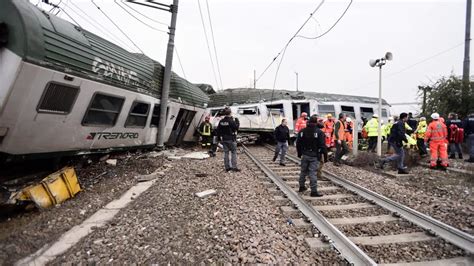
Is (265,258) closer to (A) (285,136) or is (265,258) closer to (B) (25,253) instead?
(B) (25,253)

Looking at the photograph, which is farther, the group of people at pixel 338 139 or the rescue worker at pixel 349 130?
the rescue worker at pixel 349 130

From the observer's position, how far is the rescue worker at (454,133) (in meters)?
9.47

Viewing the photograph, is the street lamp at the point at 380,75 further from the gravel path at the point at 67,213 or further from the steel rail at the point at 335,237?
the gravel path at the point at 67,213

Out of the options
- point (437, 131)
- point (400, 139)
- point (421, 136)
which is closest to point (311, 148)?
point (400, 139)

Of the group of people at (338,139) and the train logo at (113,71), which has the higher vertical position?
the train logo at (113,71)

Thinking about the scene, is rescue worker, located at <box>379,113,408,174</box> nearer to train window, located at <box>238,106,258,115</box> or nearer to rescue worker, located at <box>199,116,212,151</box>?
rescue worker, located at <box>199,116,212,151</box>

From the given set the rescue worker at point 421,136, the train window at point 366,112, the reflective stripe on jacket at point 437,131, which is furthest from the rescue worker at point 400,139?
the train window at point 366,112

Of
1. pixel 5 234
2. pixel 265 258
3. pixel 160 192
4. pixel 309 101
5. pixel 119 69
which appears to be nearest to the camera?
pixel 265 258

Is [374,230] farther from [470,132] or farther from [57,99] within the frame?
[470,132]

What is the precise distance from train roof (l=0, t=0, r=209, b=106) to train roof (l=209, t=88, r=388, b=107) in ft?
23.8

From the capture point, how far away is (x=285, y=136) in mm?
9031

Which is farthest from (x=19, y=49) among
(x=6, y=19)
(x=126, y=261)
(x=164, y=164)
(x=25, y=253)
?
(x=164, y=164)

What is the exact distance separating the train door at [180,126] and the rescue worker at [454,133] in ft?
32.4

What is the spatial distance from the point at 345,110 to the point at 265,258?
14.8m
